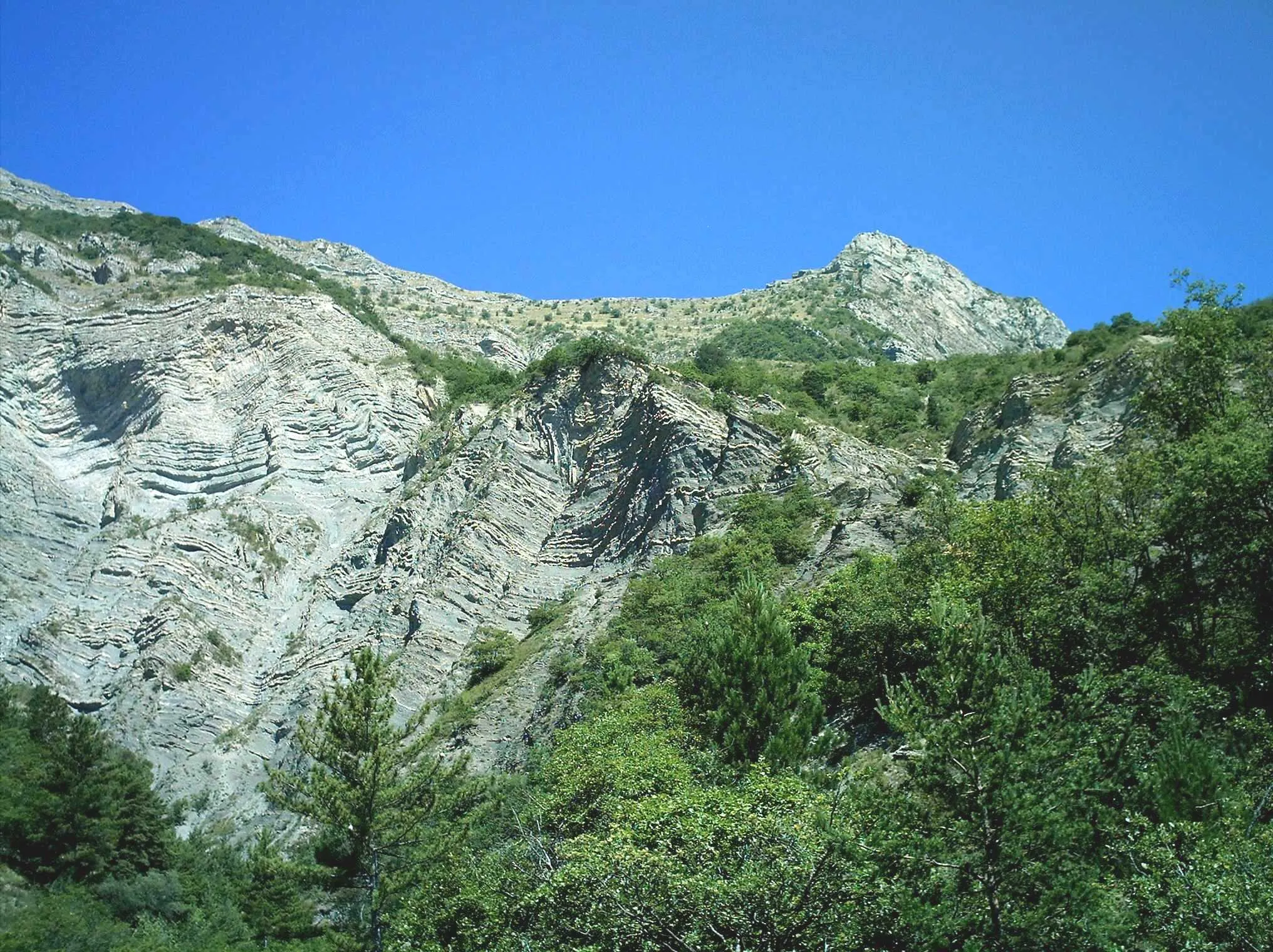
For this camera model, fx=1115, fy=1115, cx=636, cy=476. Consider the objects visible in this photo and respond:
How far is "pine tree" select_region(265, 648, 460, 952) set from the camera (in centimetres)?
2231

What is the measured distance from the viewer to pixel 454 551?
44.2 meters

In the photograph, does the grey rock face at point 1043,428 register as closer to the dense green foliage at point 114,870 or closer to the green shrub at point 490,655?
the green shrub at point 490,655

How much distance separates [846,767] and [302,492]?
3975 centimetres

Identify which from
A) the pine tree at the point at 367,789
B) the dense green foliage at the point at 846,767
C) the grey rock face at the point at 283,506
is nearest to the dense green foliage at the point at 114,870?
the dense green foliage at the point at 846,767

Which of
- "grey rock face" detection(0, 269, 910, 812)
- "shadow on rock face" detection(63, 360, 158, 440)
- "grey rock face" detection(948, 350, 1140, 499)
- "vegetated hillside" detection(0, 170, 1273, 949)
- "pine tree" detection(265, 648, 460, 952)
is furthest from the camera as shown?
"shadow on rock face" detection(63, 360, 158, 440)

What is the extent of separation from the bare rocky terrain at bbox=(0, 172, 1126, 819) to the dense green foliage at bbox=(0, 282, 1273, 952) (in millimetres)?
2570

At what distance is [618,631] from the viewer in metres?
34.6

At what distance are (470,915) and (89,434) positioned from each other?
46299 millimetres

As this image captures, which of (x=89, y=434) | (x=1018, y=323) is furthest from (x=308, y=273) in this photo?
(x=1018, y=323)

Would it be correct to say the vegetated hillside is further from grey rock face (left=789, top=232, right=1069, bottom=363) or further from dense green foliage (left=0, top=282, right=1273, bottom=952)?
grey rock face (left=789, top=232, right=1069, bottom=363)

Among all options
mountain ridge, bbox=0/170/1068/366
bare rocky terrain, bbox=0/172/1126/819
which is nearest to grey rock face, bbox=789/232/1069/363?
mountain ridge, bbox=0/170/1068/366

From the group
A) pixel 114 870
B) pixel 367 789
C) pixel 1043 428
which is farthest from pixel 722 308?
pixel 367 789

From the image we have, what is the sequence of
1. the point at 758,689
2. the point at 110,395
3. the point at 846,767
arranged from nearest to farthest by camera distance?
the point at 846,767 → the point at 758,689 → the point at 110,395

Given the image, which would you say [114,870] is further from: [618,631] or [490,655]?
[618,631]
